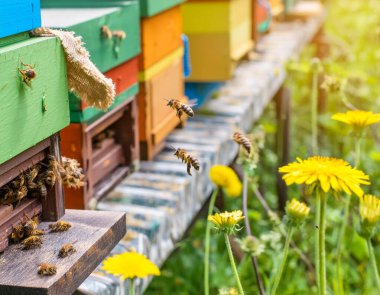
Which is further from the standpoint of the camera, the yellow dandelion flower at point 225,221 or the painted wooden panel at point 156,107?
the painted wooden panel at point 156,107

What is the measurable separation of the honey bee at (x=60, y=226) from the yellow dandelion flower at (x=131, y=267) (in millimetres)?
107

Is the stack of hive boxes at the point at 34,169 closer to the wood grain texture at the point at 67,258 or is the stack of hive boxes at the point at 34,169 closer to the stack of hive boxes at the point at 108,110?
the wood grain texture at the point at 67,258

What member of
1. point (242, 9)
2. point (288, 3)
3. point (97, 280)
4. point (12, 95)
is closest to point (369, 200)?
point (97, 280)

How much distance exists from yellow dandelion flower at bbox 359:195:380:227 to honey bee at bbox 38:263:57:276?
0.58m

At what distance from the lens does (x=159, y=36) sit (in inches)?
86.0

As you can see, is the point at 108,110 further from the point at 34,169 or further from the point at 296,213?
the point at 296,213

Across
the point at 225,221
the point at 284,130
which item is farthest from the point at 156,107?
the point at 284,130

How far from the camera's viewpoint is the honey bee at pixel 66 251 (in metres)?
1.14

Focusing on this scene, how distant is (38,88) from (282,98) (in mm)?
2813

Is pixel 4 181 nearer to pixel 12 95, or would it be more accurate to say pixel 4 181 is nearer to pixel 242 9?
pixel 12 95

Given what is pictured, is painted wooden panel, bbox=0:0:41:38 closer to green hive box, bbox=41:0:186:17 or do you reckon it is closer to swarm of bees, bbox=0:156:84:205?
swarm of bees, bbox=0:156:84:205

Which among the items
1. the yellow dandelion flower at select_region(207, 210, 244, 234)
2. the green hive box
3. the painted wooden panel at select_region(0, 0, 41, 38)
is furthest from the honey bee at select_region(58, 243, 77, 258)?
the green hive box

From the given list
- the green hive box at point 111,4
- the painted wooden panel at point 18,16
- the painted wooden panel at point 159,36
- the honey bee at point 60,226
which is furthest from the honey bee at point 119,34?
the honey bee at point 60,226

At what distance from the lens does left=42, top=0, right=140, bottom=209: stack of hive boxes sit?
1.67m
